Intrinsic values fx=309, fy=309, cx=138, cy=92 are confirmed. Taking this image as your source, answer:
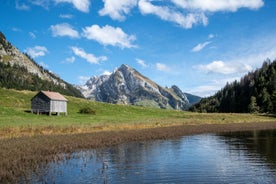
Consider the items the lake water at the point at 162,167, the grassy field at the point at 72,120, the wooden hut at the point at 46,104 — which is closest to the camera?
the lake water at the point at 162,167

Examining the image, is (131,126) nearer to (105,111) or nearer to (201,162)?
(201,162)

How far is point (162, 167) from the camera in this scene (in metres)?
25.2

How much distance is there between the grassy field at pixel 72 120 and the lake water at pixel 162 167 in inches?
840

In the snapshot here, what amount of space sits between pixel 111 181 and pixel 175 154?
43.8ft

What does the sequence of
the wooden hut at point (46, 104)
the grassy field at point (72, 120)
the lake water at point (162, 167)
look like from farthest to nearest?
the wooden hut at point (46, 104) < the grassy field at point (72, 120) < the lake water at point (162, 167)

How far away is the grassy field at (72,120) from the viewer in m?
53.3

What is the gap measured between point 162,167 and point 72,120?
181 ft

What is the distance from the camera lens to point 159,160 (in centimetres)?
2864

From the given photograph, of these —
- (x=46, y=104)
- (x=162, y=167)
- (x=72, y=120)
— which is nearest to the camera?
(x=162, y=167)

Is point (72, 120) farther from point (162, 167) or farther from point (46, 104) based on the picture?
point (162, 167)

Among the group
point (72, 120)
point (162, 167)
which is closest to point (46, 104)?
point (72, 120)

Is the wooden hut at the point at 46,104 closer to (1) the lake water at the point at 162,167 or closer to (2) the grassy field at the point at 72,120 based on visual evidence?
(2) the grassy field at the point at 72,120

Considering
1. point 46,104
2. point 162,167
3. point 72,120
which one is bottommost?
point 162,167

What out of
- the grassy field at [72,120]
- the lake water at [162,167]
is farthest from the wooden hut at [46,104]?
the lake water at [162,167]
